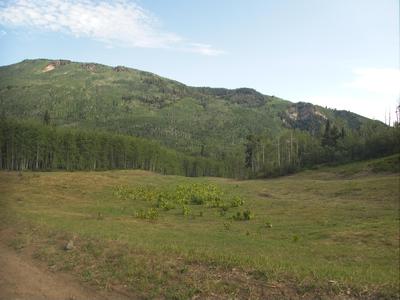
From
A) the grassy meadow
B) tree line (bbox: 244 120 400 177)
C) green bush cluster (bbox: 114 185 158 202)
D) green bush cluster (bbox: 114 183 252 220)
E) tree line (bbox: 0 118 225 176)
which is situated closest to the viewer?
the grassy meadow

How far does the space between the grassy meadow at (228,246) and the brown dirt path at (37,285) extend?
0.56 meters

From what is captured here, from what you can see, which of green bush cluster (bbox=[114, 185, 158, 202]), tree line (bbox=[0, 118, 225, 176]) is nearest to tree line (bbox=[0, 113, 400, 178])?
tree line (bbox=[0, 118, 225, 176])

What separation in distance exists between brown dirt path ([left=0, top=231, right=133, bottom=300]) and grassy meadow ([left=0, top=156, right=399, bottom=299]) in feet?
1.84

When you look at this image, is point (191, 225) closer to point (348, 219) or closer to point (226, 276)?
point (348, 219)

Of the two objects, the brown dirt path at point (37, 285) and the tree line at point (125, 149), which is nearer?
the brown dirt path at point (37, 285)

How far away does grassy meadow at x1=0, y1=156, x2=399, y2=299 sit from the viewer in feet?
44.9

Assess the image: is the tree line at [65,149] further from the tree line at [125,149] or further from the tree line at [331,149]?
the tree line at [331,149]

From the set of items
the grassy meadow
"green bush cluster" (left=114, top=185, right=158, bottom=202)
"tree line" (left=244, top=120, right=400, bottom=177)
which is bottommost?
"green bush cluster" (left=114, top=185, right=158, bottom=202)

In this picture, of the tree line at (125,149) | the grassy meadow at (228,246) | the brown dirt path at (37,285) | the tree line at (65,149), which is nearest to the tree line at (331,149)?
the tree line at (125,149)

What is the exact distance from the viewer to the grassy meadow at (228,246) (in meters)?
13.7

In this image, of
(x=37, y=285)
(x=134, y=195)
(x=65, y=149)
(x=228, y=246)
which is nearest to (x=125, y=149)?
(x=65, y=149)

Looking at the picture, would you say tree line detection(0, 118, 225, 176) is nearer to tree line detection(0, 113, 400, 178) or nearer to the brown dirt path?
tree line detection(0, 113, 400, 178)

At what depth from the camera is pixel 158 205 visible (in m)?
45.2

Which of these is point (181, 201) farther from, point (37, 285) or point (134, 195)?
point (37, 285)
